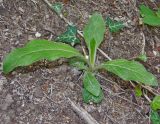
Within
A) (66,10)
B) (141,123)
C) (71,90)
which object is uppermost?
(66,10)

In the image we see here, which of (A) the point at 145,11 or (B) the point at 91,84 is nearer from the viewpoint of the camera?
(B) the point at 91,84

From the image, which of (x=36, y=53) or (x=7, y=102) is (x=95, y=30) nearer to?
(x=36, y=53)

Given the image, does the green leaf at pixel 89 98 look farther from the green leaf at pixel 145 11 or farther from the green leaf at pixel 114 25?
the green leaf at pixel 145 11

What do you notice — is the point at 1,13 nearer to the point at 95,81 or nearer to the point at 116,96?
the point at 95,81

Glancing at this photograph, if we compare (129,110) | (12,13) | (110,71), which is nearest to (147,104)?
(129,110)

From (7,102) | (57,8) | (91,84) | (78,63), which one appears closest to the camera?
(7,102)

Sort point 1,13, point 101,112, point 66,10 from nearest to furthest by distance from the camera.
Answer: point 101,112
point 1,13
point 66,10

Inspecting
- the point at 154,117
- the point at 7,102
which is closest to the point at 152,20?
the point at 154,117
